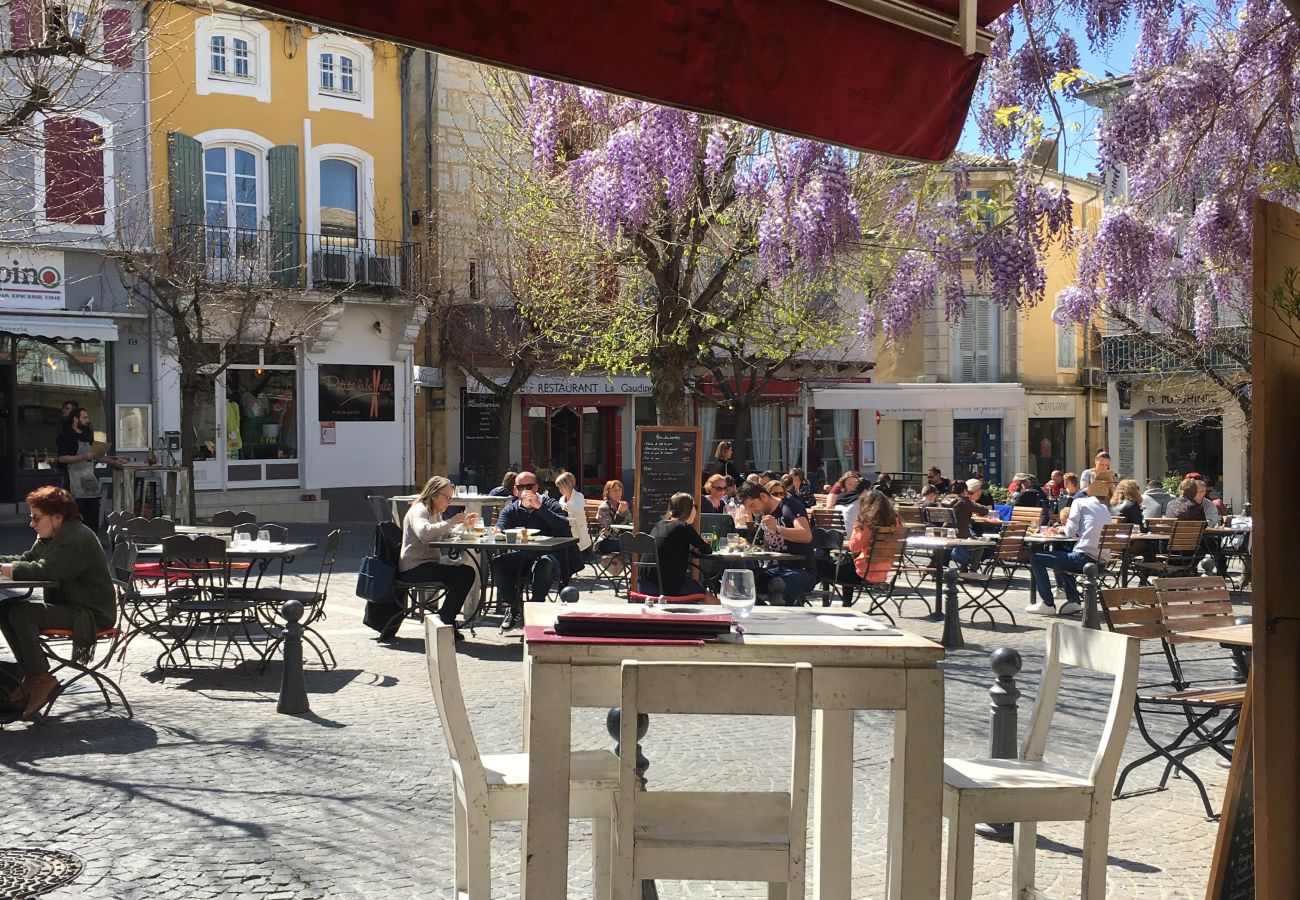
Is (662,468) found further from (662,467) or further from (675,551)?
(675,551)

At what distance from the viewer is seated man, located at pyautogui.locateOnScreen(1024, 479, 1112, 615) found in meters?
13.3

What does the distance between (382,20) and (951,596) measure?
9.22 meters

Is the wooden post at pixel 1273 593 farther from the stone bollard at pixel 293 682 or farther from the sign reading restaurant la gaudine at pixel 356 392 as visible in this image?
the sign reading restaurant la gaudine at pixel 356 392

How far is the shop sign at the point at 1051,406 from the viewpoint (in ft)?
126

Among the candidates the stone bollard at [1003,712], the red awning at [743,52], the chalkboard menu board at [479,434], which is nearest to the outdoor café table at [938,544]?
the stone bollard at [1003,712]

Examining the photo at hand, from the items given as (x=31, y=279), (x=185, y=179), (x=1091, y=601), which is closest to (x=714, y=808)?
(x=1091, y=601)

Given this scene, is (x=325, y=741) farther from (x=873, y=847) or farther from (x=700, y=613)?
(x=700, y=613)

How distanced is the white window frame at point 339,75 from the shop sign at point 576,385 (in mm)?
6211

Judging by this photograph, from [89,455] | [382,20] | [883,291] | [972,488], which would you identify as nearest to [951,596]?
[883,291]

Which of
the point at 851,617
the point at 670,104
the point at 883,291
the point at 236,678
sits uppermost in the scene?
the point at 883,291

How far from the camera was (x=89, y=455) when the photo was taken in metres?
20.5

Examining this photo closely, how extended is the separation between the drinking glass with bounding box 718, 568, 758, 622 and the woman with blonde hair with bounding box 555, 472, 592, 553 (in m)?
9.16

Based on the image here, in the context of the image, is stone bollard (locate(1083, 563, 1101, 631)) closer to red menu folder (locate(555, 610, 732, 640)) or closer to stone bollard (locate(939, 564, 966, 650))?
stone bollard (locate(939, 564, 966, 650))

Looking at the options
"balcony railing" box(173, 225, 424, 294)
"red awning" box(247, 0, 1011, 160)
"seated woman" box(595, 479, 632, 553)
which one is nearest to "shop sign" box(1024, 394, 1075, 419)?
"balcony railing" box(173, 225, 424, 294)
